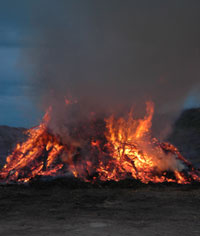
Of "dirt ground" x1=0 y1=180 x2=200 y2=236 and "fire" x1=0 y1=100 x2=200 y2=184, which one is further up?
"fire" x1=0 y1=100 x2=200 y2=184

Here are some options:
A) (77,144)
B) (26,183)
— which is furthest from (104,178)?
(26,183)

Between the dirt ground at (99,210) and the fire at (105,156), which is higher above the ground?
the fire at (105,156)

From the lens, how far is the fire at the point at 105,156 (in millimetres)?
13141

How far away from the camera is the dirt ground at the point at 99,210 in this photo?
6.41 m

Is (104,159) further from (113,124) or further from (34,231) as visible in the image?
(34,231)

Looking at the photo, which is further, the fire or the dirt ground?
the fire

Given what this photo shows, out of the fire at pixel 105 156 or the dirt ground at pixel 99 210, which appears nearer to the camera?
the dirt ground at pixel 99 210

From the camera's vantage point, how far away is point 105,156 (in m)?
13.8

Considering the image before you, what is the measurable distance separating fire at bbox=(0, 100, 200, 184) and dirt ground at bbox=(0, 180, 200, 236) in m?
1.05

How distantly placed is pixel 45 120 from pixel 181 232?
33.5ft

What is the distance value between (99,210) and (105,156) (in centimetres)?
542

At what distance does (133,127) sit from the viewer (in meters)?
15.4

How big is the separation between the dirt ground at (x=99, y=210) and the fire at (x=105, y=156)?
1054 mm

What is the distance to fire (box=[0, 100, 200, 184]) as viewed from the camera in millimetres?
13141
